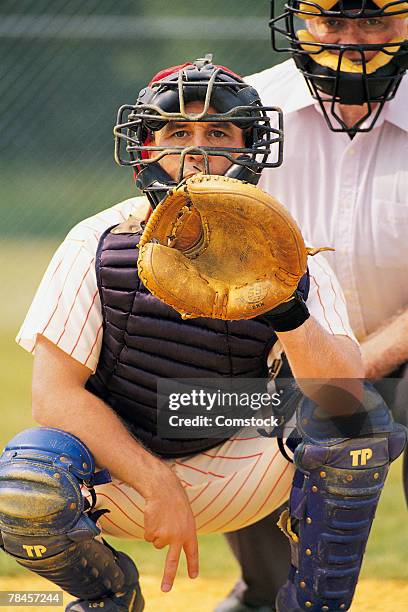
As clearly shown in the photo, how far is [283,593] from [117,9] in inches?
261

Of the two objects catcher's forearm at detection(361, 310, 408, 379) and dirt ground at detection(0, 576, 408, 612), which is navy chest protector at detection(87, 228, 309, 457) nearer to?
catcher's forearm at detection(361, 310, 408, 379)

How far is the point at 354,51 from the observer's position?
3125 millimetres

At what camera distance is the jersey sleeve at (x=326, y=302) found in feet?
8.54

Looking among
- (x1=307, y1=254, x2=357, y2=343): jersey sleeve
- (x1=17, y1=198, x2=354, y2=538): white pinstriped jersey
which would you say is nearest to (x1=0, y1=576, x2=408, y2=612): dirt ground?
(x1=17, y1=198, x2=354, y2=538): white pinstriped jersey

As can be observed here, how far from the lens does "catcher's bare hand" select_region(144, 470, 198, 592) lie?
2.60 m

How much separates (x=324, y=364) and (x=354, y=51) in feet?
3.33

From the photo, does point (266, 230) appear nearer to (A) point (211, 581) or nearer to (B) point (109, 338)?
(B) point (109, 338)

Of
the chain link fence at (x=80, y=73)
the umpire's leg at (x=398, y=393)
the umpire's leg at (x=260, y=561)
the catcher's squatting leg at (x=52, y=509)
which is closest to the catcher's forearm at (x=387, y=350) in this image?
the umpire's leg at (x=398, y=393)

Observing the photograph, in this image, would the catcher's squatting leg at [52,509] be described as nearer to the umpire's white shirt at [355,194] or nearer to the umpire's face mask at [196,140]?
the umpire's face mask at [196,140]

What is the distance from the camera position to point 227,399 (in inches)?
110

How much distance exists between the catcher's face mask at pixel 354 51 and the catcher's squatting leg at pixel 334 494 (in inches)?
34.8

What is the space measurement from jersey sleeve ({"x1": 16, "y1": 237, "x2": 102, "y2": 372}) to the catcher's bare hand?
0.33 meters

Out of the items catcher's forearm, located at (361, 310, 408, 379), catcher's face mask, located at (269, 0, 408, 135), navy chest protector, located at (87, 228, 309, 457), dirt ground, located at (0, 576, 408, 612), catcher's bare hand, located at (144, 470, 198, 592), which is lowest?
dirt ground, located at (0, 576, 408, 612)

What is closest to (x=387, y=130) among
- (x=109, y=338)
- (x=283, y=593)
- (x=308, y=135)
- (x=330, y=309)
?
(x=308, y=135)
